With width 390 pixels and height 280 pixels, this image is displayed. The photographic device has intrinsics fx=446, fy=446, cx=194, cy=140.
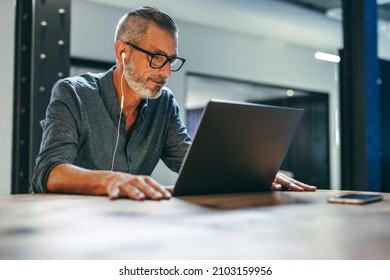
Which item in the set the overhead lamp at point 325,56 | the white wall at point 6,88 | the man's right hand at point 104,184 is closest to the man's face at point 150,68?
the man's right hand at point 104,184

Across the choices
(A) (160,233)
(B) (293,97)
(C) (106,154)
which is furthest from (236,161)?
(B) (293,97)

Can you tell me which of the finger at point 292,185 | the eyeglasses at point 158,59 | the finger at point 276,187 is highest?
the eyeglasses at point 158,59

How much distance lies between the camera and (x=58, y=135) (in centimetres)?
121

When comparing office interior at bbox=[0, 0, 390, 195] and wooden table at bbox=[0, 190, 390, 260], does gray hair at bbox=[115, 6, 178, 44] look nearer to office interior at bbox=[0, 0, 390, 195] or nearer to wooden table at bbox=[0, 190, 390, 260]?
wooden table at bbox=[0, 190, 390, 260]

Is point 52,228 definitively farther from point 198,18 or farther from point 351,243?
point 198,18

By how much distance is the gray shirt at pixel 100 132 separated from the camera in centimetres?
121

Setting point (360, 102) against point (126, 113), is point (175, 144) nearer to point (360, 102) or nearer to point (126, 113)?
point (126, 113)

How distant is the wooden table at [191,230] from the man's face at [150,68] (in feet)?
2.47

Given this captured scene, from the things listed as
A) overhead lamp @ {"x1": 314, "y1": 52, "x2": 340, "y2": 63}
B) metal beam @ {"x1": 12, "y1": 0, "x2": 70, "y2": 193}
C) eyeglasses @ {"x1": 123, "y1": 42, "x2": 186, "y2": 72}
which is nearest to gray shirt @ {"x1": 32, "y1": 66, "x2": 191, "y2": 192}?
eyeglasses @ {"x1": 123, "y1": 42, "x2": 186, "y2": 72}

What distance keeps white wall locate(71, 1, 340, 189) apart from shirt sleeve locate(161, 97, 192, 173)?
3257mm

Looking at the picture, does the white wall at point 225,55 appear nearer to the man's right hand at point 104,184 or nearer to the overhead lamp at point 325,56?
the overhead lamp at point 325,56

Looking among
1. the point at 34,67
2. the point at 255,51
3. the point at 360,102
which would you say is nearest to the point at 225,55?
the point at 255,51

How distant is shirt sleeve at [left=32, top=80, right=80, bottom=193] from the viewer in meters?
1.13

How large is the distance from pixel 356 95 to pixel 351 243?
2.40 metres
